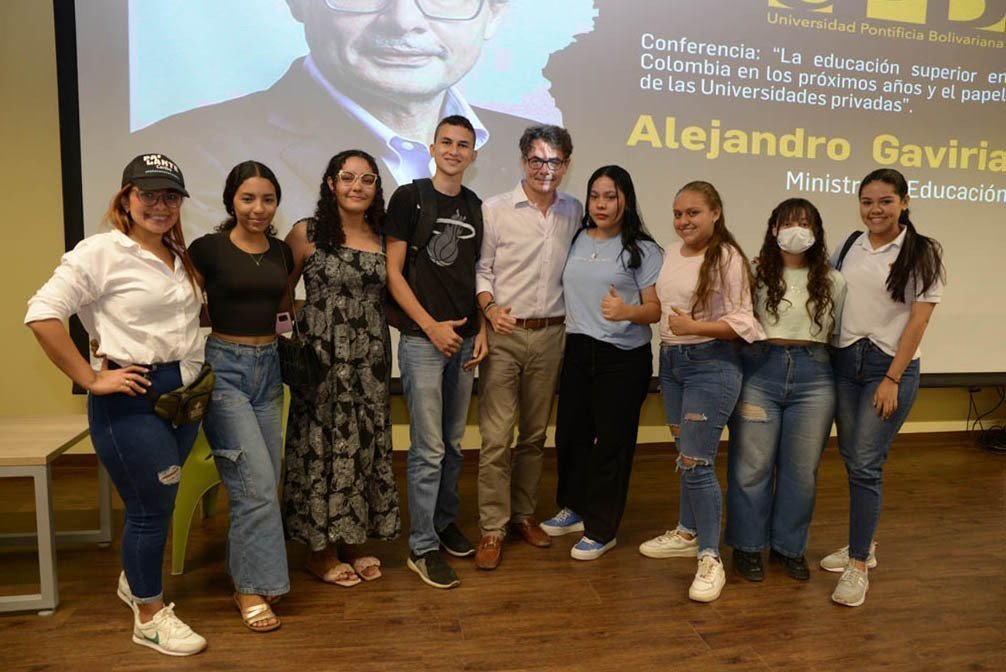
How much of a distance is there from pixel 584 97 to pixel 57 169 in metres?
2.65

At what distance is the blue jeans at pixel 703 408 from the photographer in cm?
235

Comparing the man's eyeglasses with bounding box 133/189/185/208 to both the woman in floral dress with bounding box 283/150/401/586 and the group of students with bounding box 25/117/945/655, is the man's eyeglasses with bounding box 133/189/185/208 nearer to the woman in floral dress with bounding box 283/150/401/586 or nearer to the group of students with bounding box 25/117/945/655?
the group of students with bounding box 25/117/945/655

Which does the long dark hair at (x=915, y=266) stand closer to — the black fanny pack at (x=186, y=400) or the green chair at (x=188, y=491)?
the black fanny pack at (x=186, y=400)

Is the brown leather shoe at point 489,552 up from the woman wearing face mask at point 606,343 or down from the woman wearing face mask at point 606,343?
down

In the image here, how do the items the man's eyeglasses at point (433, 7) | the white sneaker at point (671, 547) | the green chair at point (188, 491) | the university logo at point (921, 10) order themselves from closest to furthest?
1. the green chair at point (188, 491)
2. the white sneaker at point (671, 547)
3. the man's eyeglasses at point (433, 7)
4. the university logo at point (921, 10)

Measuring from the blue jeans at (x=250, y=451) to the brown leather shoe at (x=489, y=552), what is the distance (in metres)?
0.71

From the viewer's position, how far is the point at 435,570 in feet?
8.07

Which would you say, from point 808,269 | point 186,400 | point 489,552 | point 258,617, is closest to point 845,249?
point 808,269

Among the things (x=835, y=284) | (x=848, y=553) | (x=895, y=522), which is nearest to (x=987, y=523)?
(x=895, y=522)

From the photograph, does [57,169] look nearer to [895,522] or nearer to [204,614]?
[204,614]

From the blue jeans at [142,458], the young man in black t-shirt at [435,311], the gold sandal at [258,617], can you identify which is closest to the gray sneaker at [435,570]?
the young man in black t-shirt at [435,311]

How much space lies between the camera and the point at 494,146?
3.66 m

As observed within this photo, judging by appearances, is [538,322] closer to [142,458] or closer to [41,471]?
[142,458]

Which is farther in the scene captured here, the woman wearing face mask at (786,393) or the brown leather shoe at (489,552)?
the brown leather shoe at (489,552)
